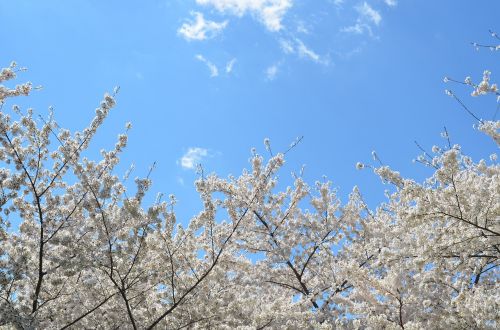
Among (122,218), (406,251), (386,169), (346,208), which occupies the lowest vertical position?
(406,251)

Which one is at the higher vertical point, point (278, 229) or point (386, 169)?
point (278, 229)

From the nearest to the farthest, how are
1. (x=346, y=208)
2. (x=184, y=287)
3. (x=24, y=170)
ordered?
(x=24, y=170)
(x=184, y=287)
(x=346, y=208)

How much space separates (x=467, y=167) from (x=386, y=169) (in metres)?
3.10

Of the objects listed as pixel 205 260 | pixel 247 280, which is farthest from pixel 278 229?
pixel 205 260

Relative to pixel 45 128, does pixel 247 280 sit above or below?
below

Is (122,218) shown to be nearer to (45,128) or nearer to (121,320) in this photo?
(45,128)

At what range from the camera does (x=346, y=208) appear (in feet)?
43.1

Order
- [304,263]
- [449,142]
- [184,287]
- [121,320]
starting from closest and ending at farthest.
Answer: [449,142] < [184,287] < [121,320] < [304,263]

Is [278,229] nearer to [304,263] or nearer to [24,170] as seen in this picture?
[304,263]

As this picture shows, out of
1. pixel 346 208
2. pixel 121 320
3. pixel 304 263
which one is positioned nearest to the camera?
pixel 121 320

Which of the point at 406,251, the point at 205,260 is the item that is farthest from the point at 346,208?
the point at 406,251

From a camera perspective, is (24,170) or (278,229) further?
(278,229)

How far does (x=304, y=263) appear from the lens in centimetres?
1233

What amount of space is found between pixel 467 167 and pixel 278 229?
516 cm
